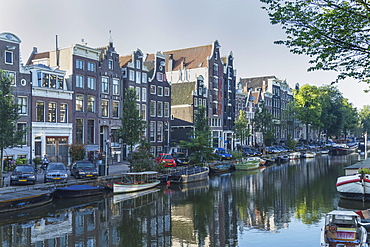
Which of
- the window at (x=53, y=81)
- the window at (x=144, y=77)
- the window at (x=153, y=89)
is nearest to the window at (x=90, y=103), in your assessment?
the window at (x=53, y=81)

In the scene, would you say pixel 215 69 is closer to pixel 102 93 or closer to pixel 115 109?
pixel 115 109

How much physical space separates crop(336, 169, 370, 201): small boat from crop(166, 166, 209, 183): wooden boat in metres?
16.7

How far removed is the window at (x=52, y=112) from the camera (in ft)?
143

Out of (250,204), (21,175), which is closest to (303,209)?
(250,204)

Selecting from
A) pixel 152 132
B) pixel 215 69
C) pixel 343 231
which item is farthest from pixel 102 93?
pixel 343 231

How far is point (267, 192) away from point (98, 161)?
2072 cm

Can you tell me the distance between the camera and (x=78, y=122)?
155 feet

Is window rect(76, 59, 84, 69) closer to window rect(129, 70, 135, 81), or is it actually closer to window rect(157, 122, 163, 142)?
window rect(129, 70, 135, 81)

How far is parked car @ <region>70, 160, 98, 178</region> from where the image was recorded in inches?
1368

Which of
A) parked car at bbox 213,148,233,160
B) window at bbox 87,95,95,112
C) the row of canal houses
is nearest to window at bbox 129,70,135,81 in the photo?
the row of canal houses

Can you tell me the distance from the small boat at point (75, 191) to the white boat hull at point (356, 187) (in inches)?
882

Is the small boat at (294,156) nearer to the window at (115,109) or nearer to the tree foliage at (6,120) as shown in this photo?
the window at (115,109)

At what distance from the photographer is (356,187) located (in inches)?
1257

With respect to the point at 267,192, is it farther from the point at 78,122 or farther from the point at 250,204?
the point at 78,122
